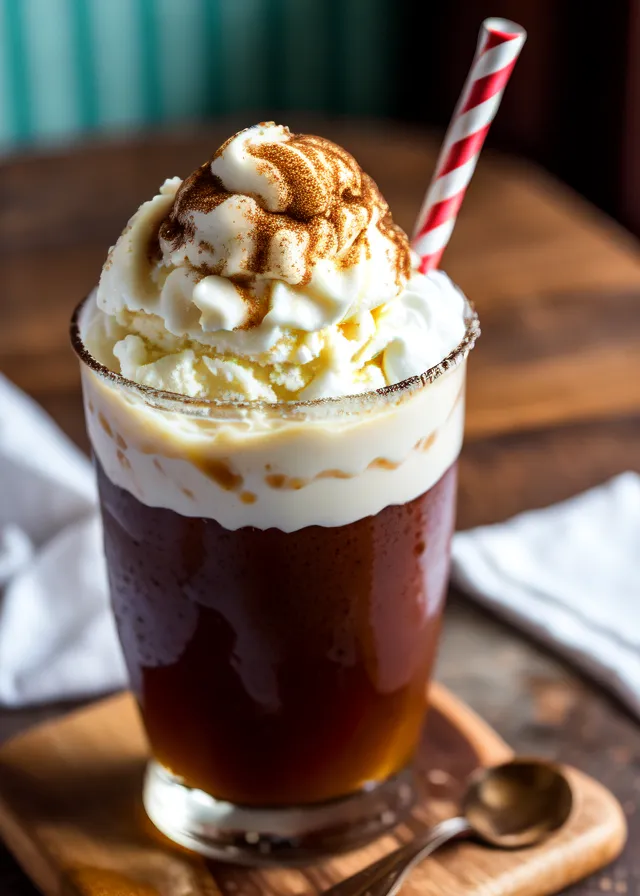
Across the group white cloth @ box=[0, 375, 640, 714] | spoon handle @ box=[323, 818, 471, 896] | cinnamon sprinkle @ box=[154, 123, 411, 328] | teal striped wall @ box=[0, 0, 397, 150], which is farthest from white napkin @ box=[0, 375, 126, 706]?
teal striped wall @ box=[0, 0, 397, 150]

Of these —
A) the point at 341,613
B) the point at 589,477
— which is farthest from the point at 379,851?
the point at 589,477

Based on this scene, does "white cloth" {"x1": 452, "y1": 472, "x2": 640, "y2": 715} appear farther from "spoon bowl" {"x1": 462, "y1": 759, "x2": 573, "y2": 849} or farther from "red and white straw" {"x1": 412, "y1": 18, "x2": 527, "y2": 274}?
"red and white straw" {"x1": 412, "y1": 18, "x2": 527, "y2": 274}

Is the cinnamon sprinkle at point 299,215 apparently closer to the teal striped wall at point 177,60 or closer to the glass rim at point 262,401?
the glass rim at point 262,401

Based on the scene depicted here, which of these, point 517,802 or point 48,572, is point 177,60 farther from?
point 517,802

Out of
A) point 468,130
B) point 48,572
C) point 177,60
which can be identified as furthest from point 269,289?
point 177,60

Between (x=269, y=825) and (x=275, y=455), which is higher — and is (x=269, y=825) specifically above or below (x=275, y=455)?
below

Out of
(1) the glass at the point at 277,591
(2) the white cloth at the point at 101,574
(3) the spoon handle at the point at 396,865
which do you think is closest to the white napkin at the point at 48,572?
(2) the white cloth at the point at 101,574

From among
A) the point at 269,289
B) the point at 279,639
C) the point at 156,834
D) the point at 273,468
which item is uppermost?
the point at 269,289
